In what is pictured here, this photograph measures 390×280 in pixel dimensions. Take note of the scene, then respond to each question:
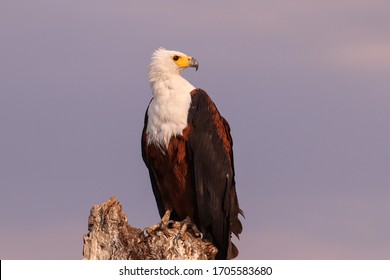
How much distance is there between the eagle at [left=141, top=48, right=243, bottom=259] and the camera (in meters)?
15.0

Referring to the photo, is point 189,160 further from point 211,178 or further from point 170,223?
point 170,223

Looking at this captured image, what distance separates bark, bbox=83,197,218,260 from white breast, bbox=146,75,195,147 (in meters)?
1.52

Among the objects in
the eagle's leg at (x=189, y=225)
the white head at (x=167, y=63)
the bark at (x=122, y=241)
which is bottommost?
the bark at (x=122, y=241)

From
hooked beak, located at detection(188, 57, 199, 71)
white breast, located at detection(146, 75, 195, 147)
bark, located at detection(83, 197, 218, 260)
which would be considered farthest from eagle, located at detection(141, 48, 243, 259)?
bark, located at detection(83, 197, 218, 260)

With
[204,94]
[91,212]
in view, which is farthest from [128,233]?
[204,94]

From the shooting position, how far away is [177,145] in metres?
15.0

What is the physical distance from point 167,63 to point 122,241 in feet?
10.3

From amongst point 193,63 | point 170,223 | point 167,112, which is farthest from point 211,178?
point 193,63

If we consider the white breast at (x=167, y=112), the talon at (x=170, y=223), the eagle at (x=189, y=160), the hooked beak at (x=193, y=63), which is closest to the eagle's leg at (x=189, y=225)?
the eagle at (x=189, y=160)

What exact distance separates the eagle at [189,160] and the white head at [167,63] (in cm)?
2

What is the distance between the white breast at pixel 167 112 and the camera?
15.0 metres

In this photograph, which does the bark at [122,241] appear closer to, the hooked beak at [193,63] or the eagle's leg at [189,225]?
the eagle's leg at [189,225]
